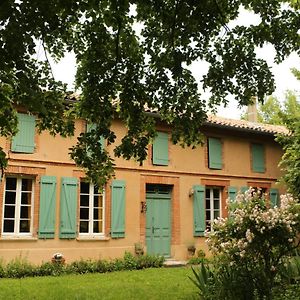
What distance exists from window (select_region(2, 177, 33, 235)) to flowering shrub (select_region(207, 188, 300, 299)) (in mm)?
7604

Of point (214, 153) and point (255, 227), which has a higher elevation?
point (214, 153)

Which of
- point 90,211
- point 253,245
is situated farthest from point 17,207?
point 253,245

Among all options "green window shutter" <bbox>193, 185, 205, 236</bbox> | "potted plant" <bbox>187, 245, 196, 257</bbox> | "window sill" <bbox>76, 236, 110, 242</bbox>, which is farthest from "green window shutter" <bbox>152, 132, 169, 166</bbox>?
"window sill" <bbox>76, 236, 110, 242</bbox>

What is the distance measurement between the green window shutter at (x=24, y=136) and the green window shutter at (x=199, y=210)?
19.3 ft

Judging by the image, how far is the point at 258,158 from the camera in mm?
17969

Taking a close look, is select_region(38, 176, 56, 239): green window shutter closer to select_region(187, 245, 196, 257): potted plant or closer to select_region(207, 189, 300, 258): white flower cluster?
select_region(187, 245, 196, 257): potted plant

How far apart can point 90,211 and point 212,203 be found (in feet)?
16.1

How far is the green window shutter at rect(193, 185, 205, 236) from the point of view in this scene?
15758 millimetres

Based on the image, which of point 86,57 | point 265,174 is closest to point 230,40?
point 86,57

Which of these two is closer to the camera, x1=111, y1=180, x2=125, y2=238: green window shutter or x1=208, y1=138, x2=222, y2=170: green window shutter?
x1=111, y1=180, x2=125, y2=238: green window shutter

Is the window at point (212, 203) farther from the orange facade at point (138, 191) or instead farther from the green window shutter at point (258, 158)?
the green window shutter at point (258, 158)

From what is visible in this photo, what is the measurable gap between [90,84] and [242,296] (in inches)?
142

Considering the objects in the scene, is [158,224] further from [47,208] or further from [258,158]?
[258,158]

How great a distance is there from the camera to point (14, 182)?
13.0 metres
